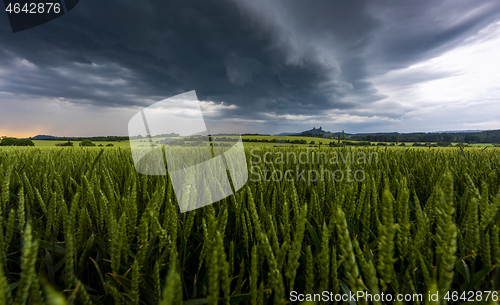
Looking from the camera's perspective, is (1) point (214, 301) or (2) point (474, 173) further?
(2) point (474, 173)

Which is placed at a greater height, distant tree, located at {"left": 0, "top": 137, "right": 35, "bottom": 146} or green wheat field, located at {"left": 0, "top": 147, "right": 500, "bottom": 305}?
distant tree, located at {"left": 0, "top": 137, "right": 35, "bottom": 146}

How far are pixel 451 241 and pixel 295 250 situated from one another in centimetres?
33

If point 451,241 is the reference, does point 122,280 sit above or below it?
below

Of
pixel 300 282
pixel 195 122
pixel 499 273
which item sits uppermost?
pixel 195 122

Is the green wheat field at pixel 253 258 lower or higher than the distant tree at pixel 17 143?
lower

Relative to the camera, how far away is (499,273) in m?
0.74

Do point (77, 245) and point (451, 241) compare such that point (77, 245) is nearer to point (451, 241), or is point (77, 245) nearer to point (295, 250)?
point (295, 250)

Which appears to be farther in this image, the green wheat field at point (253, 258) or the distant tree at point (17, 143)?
the distant tree at point (17, 143)

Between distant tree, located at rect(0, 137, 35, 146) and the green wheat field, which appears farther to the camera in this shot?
distant tree, located at rect(0, 137, 35, 146)

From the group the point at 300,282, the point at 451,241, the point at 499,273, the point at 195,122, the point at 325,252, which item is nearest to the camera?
the point at 451,241

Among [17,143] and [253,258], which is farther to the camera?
[17,143]

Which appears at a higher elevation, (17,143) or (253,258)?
(17,143)

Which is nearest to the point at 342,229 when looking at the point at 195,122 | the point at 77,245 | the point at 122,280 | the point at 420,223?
the point at 420,223

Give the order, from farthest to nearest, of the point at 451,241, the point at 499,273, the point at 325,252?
the point at 499,273 < the point at 325,252 < the point at 451,241
